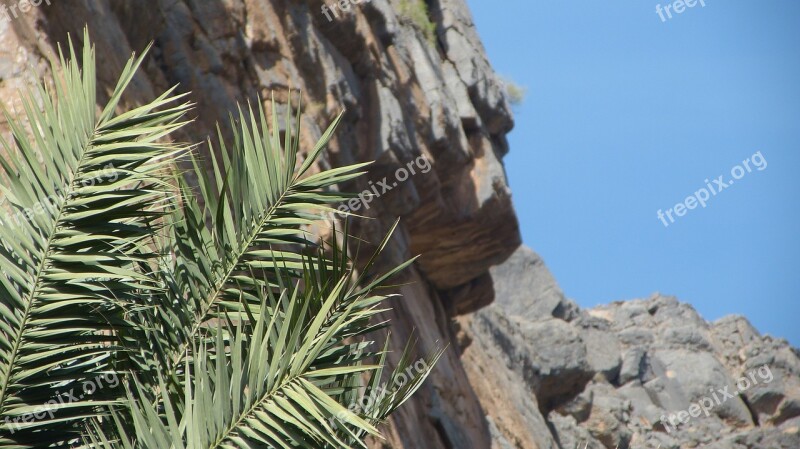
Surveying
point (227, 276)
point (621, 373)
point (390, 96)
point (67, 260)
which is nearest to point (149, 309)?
point (227, 276)

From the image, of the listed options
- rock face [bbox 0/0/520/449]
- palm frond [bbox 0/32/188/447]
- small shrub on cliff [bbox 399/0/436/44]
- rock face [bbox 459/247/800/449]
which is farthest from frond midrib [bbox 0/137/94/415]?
rock face [bbox 459/247/800/449]

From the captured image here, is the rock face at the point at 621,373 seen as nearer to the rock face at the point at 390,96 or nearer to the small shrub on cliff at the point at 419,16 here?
the rock face at the point at 390,96

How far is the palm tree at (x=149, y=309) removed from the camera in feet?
14.8

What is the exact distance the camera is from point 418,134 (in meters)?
14.4

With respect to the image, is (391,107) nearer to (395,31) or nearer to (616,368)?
(395,31)

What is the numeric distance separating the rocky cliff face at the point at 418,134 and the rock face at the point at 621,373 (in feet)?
0.32

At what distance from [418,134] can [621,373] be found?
21582 mm

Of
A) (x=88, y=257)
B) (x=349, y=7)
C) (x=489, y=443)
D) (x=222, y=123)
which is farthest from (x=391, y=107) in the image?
(x=88, y=257)

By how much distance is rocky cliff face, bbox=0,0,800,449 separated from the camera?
1005 centimetres

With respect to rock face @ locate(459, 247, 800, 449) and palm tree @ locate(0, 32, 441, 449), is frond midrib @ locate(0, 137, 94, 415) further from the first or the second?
rock face @ locate(459, 247, 800, 449)

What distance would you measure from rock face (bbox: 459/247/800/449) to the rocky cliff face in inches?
3.8

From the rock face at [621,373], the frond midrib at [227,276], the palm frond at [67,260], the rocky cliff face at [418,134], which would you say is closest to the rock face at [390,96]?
the rocky cliff face at [418,134]

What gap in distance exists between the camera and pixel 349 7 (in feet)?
43.3

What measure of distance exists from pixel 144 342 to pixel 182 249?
62cm
